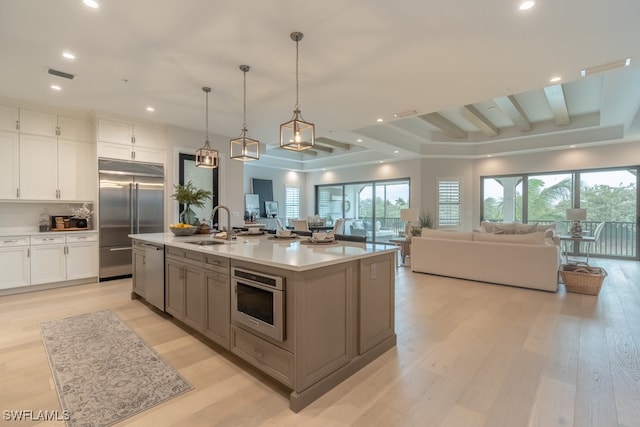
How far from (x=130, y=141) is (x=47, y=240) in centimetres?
206

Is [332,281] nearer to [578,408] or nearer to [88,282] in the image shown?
[578,408]

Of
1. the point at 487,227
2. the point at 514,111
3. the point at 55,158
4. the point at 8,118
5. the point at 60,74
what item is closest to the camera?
the point at 60,74

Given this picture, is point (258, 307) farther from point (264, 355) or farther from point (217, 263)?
point (217, 263)

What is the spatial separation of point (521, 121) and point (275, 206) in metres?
7.69

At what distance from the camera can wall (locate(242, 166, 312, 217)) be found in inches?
406

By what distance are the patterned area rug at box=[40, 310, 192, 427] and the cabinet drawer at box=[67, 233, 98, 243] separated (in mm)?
2079

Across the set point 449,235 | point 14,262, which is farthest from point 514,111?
point 14,262

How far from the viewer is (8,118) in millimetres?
4477

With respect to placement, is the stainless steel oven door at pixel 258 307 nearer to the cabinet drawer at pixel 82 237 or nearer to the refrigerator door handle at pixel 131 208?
the refrigerator door handle at pixel 131 208

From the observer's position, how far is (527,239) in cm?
467

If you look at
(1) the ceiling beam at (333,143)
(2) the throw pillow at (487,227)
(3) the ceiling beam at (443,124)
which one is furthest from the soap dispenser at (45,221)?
(2) the throw pillow at (487,227)

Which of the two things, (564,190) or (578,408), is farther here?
(564,190)

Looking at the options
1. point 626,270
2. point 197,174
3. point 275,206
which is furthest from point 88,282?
point 626,270

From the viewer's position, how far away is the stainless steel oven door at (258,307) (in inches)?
77.3
